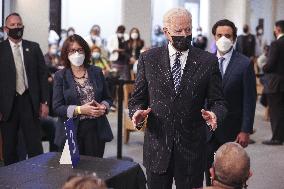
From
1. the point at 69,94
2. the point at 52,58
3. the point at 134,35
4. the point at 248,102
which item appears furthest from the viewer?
the point at 134,35

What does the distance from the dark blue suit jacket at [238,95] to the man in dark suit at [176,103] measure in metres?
0.77

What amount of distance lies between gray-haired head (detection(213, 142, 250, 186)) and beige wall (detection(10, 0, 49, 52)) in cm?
900

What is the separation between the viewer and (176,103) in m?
3.34

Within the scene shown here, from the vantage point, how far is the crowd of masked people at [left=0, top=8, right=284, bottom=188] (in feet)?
11.0

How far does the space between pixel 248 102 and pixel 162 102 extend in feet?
3.37

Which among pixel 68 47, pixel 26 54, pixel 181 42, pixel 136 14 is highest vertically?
pixel 136 14

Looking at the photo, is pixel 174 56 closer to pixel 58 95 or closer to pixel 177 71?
pixel 177 71

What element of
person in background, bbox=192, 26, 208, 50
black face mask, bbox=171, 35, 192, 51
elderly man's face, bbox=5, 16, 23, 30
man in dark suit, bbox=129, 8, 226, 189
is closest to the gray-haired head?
man in dark suit, bbox=129, 8, 226, 189

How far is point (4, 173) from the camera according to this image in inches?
136

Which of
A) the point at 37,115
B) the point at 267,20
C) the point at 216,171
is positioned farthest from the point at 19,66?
the point at 267,20

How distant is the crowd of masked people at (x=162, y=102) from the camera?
132 inches

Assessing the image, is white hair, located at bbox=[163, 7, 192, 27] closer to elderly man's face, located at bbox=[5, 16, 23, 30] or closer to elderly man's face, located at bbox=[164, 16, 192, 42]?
elderly man's face, located at bbox=[164, 16, 192, 42]

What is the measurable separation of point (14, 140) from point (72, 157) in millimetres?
2255

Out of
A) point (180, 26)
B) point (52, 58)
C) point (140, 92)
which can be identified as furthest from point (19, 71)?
point (52, 58)
